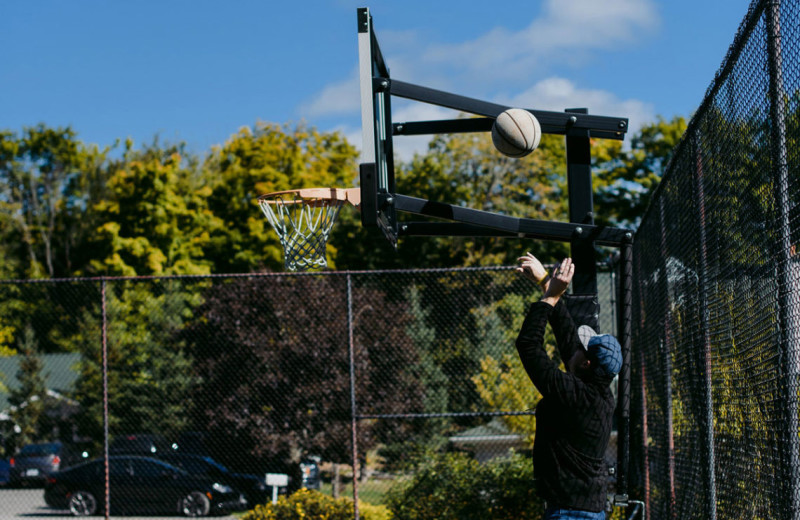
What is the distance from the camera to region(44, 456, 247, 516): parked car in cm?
1409

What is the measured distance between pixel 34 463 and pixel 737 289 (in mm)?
18693

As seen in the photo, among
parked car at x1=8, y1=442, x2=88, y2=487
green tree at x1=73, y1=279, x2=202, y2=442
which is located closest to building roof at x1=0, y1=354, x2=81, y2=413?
green tree at x1=73, y1=279, x2=202, y2=442

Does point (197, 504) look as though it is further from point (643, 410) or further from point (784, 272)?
point (784, 272)

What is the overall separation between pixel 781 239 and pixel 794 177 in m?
0.25

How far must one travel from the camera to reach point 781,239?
2.70 metres

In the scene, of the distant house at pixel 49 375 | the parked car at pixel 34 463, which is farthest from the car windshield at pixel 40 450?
the distant house at pixel 49 375

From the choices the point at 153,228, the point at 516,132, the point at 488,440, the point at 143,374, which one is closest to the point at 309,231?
the point at 516,132

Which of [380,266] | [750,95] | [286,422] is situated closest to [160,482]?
[286,422]

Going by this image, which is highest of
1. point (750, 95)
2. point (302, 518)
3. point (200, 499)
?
point (750, 95)

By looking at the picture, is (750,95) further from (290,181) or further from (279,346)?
(290,181)

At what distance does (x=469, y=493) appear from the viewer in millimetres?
9039

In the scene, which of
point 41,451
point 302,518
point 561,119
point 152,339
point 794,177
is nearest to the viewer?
point 794,177

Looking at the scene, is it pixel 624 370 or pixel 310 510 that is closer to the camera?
pixel 624 370

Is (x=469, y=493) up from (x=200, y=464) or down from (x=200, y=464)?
up
